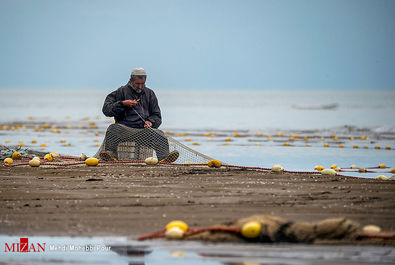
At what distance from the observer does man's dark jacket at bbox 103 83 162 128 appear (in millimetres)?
→ 10484

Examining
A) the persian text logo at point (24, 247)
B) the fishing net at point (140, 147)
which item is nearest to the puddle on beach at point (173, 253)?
the persian text logo at point (24, 247)

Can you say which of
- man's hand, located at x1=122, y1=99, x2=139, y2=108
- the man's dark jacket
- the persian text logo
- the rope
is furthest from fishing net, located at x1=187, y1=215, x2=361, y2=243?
the man's dark jacket

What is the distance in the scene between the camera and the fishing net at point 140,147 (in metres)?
10.3

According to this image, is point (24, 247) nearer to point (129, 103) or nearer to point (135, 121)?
point (129, 103)

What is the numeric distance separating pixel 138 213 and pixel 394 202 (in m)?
2.80

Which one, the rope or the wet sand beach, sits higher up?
the wet sand beach

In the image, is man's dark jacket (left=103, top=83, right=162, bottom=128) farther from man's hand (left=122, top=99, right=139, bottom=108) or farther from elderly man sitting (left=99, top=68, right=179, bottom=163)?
man's hand (left=122, top=99, right=139, bottom=108)

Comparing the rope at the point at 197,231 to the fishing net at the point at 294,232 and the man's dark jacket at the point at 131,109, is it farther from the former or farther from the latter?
the man's dark jacket at the point at 131,109

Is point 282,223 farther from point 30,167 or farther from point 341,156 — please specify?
point 341,156

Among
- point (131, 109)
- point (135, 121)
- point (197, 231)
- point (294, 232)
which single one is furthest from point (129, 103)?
point (294, 232)

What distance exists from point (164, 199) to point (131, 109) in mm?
3995

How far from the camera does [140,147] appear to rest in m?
10.5

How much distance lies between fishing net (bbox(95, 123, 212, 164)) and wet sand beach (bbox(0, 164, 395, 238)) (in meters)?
1.04

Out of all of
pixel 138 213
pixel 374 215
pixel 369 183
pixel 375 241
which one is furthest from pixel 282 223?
pixel 369 183
